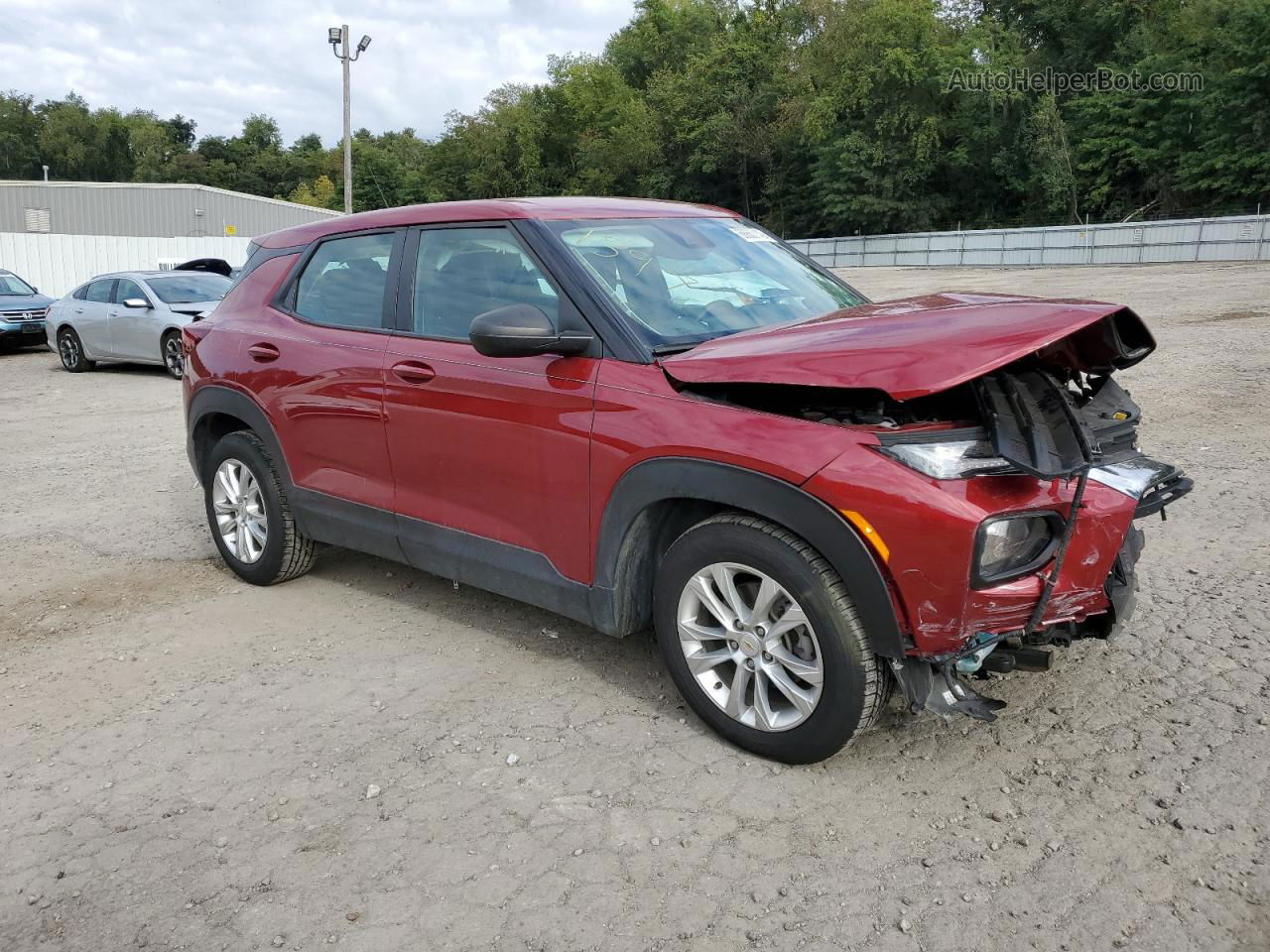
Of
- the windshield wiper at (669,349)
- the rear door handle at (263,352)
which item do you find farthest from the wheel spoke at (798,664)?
the rear door handle at (263,352)

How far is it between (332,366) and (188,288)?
1160 centimetres

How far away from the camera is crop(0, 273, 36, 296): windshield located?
19.6 m

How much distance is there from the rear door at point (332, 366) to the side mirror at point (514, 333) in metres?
1.02

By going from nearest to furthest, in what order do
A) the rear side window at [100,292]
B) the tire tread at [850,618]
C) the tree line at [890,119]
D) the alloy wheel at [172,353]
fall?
the tire tread at [850,618] < the alloy wheel at [172,353] < the rear side window at [100,292] < the tree line at [890,119]

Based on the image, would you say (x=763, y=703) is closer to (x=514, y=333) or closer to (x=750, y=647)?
(x=750, y=647)

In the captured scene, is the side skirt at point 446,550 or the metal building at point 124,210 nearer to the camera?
the side skirt at point 446,550

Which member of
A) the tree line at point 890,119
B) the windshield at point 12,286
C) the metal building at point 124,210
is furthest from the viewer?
the tree line at point 890,119

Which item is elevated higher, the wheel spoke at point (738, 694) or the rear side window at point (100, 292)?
the rear side window at point (100, 292)

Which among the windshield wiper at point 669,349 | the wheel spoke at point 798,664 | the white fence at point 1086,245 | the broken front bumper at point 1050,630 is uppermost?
the white fence at point 1086,245

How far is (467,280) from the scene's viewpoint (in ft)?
13.8

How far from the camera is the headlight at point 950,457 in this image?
291 cm

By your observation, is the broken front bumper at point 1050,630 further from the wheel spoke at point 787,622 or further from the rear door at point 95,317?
the rear door at point 95,317

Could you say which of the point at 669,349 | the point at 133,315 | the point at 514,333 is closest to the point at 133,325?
the point at 133,315

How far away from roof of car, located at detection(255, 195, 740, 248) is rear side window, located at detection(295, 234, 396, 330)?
0.08 m
